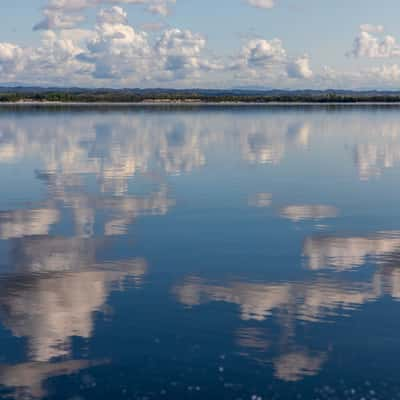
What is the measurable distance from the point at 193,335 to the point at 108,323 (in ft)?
5.00

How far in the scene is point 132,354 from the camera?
9508 mm

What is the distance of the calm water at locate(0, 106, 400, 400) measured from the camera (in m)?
8.85

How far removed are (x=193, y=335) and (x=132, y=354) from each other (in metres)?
1.15


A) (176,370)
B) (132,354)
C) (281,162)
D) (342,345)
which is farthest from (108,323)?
(281,162)

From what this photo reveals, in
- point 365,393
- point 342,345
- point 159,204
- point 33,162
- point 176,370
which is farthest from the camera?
point 33,162

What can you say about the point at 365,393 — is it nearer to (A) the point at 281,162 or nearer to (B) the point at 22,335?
(B) the point at 22,335

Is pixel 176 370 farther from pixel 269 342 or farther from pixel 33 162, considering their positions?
pixel 33 162

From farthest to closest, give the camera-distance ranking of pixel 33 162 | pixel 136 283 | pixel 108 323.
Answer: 1. pixel 33 162
2. pixel 136 283
3. pixel 108 323

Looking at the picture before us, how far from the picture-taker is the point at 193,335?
10.2 meters

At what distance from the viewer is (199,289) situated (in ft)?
40.9

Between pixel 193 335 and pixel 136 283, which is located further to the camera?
pixel 136 283

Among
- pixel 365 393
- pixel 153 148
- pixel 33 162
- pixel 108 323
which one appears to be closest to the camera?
pixel 365 393

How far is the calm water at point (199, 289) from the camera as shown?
8.85 m

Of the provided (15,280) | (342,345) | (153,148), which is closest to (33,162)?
(153,148)
